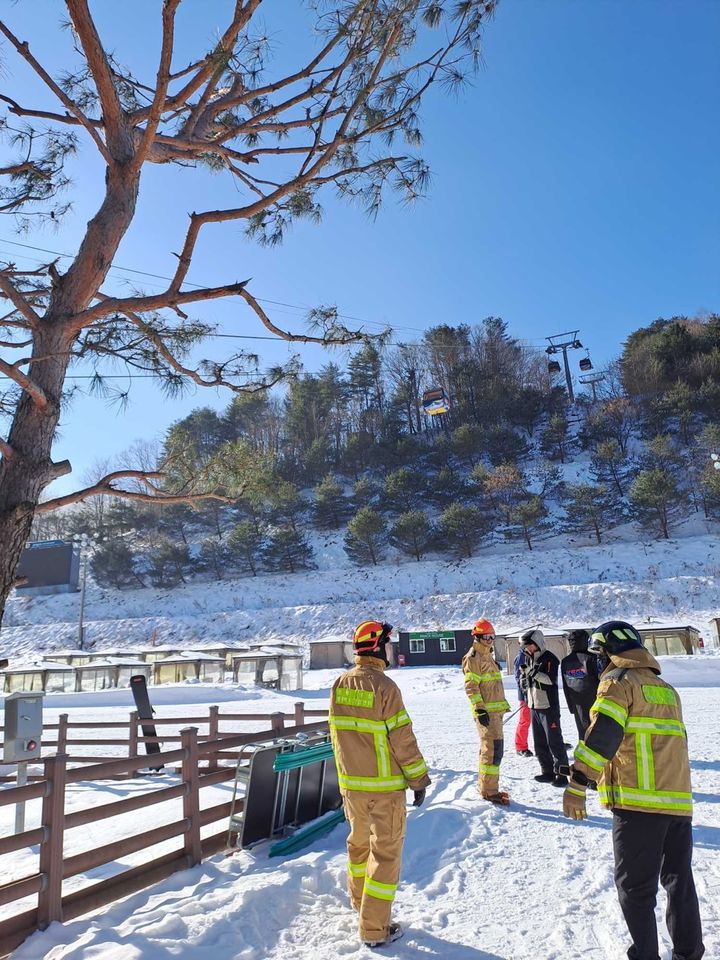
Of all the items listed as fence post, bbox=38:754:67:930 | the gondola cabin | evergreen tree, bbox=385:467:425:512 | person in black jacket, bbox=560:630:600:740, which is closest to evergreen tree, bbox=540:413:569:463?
the gondola cabin

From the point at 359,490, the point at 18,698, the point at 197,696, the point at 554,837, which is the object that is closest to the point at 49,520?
the point at 359,490

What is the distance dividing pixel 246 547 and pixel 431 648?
21.0m

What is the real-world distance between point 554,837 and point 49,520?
5745 cm

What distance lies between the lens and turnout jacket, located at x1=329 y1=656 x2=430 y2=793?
3.87 m

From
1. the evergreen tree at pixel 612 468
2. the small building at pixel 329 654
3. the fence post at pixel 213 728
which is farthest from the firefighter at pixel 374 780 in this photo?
the evergreen tree at pixel 612 468

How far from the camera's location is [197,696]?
79.6 ft

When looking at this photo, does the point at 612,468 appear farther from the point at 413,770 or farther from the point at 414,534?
the point at 413,770

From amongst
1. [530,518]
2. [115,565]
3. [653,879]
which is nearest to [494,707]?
[653,879]

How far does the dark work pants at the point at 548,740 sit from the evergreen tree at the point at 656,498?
117ft

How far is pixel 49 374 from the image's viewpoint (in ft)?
14.9

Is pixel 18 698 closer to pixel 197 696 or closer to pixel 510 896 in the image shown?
pixel 510 896

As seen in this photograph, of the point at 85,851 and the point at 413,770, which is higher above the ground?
the point at 413,770

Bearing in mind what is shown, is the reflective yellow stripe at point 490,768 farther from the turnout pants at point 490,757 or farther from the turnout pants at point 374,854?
the turnout pants at point 374,854

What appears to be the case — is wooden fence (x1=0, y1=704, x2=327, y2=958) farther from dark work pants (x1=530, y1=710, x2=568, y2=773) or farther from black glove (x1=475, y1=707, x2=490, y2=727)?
dark work pants (x1=530, y1=710, x2=568, y2=773)
